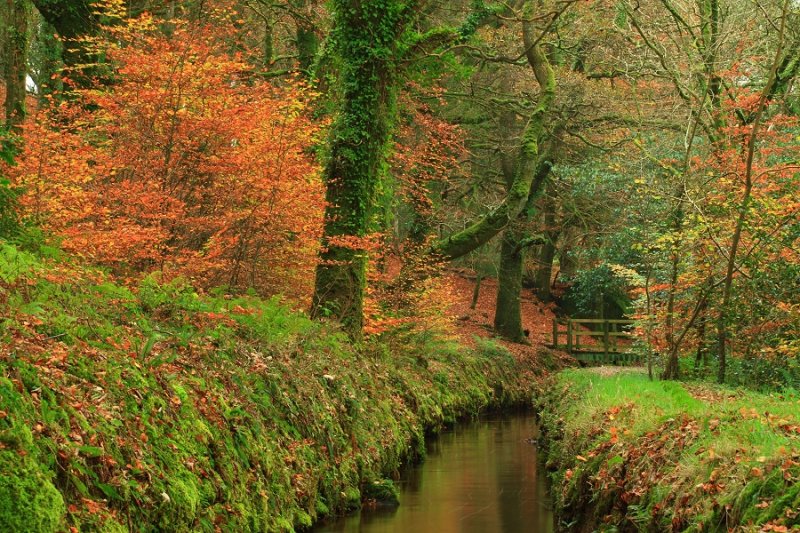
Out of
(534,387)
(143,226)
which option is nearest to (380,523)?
(143,226)

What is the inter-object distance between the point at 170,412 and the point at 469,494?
5.93 meters

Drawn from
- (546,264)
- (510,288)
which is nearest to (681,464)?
(510,288)

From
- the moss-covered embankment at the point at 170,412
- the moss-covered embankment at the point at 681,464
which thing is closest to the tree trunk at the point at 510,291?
the moss-covered embankment at the point at 170,412

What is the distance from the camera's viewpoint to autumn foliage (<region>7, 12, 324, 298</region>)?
1166 centimetres

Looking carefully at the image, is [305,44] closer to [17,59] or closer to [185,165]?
[17,59]

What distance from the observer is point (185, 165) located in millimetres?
13219

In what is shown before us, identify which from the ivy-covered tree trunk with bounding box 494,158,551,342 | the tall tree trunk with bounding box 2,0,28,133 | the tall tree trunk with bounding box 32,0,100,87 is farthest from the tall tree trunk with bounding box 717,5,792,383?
the ivy-covered tree trunk with bounding box 494,158,551,342

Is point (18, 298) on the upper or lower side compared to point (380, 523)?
upper

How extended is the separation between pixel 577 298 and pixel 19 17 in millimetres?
29463

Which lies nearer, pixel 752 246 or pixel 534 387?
pixel 752 246

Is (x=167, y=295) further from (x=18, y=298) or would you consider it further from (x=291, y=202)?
(x=291, y=202)

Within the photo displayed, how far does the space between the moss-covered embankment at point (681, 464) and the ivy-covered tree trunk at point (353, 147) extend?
5.17 meters

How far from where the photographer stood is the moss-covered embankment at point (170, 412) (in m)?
5.55

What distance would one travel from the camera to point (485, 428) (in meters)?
19.6
